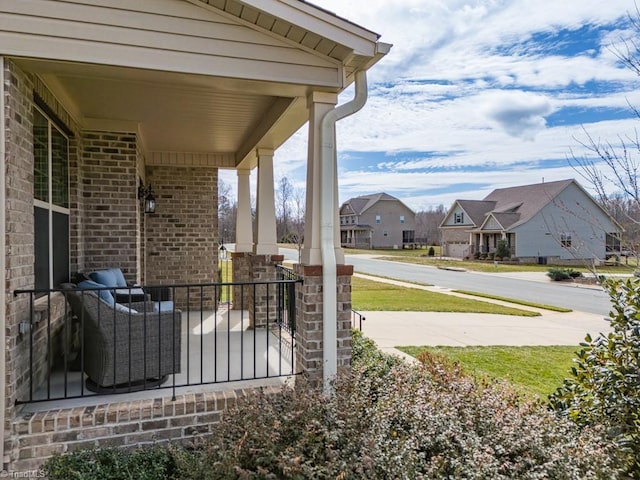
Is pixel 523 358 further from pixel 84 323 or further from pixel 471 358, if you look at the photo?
pixel 84 323

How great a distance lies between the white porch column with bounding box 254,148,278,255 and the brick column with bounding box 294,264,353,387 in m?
2.51

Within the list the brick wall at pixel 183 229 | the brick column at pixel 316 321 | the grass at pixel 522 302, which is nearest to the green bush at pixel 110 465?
the brick column at pixel 316 321

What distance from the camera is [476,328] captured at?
369 inches

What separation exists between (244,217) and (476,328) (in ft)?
18.9

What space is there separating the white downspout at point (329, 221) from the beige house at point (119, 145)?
12mm

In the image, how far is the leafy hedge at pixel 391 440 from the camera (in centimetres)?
233

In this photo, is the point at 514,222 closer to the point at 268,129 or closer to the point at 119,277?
the point at 268,129

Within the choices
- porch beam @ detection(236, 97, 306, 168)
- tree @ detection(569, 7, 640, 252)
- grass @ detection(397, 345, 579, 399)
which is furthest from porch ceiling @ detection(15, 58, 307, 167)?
grass @ detection(397, 345, 579, 399)

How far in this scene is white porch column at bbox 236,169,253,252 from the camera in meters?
7.80

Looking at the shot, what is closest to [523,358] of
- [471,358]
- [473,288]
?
[471,358]

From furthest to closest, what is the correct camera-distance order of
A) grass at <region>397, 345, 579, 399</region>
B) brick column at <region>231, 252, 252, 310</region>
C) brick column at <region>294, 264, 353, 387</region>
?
1. brick column at <region>231, 252, 252, 310</region>
2. grass at <region>397, 345, 579, 399</region>
3. brick column at <region>294, 264, 353, 387</region>

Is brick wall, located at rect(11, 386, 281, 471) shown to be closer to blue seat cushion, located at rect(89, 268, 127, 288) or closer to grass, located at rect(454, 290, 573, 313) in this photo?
blue seat cushion, located at rect(89, 268, 127, 288)

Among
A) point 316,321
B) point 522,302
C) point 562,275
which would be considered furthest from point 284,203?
point 316,321

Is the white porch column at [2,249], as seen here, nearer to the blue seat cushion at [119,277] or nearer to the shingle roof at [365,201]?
the blue seat cushion at [119,277]
